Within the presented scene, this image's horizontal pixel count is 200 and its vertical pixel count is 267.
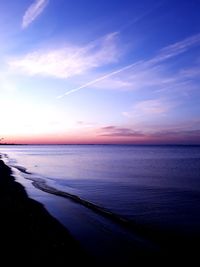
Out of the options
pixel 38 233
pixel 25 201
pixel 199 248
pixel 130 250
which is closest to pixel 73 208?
pixel 25 201

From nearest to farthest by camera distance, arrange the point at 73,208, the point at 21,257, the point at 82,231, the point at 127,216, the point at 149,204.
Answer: the point at 21,257, the point at 82,231, the point at 127,216, the point at 73,208, the point at 149,204

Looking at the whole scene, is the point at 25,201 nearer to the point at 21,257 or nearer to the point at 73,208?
the point at 73,208

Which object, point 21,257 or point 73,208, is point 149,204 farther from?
point 21,257

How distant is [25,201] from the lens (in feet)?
69.8

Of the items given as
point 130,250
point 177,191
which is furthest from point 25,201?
point 177,191

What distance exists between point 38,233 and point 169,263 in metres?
6.00

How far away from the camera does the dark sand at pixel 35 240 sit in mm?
10391

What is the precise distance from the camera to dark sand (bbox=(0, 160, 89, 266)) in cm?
1039

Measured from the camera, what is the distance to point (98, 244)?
42.6ft

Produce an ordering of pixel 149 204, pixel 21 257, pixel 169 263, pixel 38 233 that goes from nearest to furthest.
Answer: pixel 21 257, pixel 169 263, pixel 38 233, pixel 149 204

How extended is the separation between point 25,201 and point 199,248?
13136 millimetres

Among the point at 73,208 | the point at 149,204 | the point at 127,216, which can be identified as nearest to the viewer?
the point at 127,216

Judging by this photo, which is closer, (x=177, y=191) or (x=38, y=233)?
(x=38, y=233)

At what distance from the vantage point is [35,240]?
12.2m
